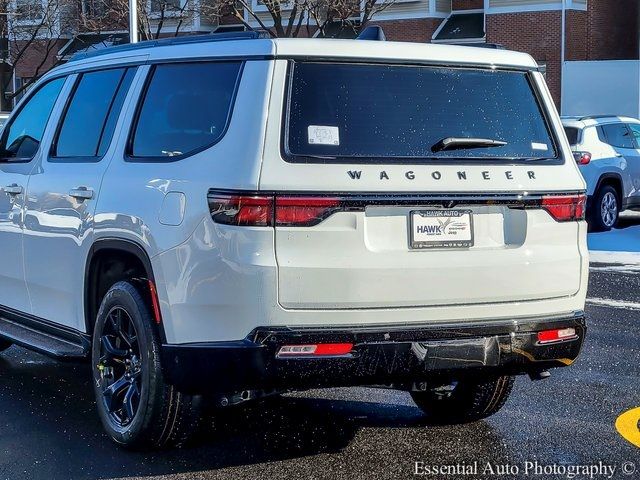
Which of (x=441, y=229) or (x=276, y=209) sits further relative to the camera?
(x=441, y=229)

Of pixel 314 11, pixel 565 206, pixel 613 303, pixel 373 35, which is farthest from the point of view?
pixel 314 11

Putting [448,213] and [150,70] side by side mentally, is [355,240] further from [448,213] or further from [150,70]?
[150,70]

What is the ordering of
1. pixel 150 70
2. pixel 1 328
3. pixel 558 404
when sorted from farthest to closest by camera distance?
pixel 1 328
pixel 558 404
pixel 150 70

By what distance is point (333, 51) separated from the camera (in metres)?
4.94

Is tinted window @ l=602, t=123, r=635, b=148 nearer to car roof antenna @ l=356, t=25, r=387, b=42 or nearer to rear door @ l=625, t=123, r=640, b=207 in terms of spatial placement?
rear door @ l=625, t=123, r=640, b=207

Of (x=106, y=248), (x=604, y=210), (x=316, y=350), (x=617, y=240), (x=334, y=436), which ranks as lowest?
(x=617, y=240)

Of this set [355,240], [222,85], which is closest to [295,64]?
[222,85]

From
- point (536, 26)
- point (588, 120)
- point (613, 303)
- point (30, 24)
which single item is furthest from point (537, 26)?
point (613, 303)

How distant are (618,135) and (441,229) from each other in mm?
13664

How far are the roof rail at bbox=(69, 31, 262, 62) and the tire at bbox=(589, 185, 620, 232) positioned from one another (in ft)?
39.0

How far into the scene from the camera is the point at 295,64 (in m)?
4.91

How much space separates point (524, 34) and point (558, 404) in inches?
1100

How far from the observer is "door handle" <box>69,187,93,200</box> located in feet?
18.6

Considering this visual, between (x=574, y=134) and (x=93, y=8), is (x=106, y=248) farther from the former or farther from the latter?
(x=93, y=8)
